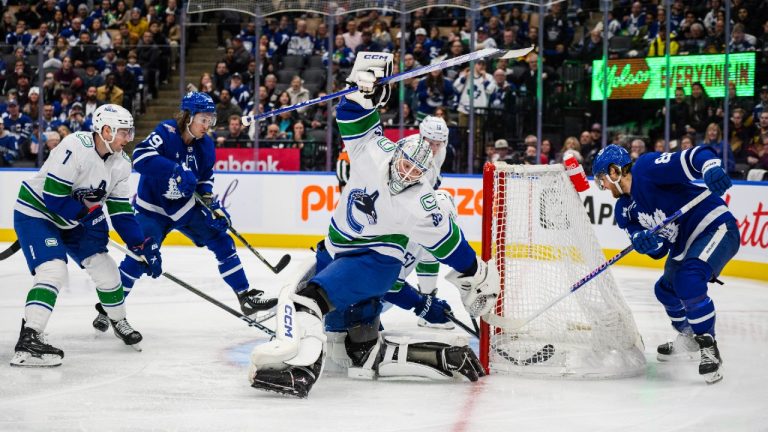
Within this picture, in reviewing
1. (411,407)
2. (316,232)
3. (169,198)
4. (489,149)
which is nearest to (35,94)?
(316,232)

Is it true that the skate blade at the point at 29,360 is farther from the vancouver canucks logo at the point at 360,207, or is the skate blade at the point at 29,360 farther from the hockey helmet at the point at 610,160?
the hockey helmet at the point at 610,160

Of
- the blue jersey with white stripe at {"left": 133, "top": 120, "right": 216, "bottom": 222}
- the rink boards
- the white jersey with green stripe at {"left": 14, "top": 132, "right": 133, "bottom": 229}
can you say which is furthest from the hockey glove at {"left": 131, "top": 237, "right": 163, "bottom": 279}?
the rink boards

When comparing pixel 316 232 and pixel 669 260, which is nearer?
pixel 669 260

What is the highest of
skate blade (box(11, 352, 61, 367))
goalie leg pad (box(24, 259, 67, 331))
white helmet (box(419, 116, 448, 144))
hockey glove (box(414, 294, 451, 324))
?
white helmet (box(419, 116, 448, 144))

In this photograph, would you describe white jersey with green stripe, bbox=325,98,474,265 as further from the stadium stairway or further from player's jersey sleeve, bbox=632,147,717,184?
the stadium stairway

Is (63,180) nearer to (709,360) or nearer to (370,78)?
(370,78)

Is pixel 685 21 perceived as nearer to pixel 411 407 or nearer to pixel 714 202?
pixel 714 202

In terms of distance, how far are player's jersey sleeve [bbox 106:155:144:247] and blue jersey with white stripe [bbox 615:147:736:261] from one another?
2.13m

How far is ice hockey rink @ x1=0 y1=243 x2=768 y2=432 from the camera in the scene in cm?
328

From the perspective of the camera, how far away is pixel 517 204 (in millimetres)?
4344

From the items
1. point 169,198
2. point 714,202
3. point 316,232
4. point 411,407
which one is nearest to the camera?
point 411,407

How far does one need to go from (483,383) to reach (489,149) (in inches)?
193

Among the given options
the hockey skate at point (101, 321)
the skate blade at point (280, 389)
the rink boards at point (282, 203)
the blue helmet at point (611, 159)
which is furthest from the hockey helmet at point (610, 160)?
the rink boards at point (282, 203)

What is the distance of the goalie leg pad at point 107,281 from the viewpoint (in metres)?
4.39
